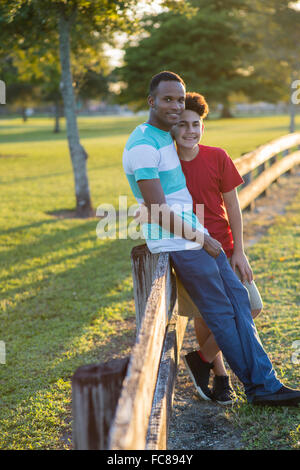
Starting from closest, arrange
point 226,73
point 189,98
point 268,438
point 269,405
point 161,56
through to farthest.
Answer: point 268,438
point 269,405
point 189,98
point 161,56
point 226,73

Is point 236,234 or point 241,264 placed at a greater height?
point 236,234

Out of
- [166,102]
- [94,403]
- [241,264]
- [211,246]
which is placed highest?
[166,102]

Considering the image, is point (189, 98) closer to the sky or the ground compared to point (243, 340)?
closer to the sky

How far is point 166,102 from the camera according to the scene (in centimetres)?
295

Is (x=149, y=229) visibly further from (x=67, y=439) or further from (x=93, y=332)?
(x=93, y=332)

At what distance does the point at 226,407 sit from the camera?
3258 mm

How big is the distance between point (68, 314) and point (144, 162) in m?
2.75

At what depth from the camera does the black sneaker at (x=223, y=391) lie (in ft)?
10.7

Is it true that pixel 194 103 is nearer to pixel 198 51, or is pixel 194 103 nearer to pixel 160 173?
pixel 160 173

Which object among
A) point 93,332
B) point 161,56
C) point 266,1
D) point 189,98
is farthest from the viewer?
point 161,56

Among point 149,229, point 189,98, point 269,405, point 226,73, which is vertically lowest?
point 269,405

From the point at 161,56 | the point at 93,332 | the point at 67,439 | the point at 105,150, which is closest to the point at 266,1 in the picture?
the point at 105,150

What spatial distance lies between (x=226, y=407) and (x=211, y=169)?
1.53 meters

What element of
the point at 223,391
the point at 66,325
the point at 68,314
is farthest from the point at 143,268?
the point at 68,314
